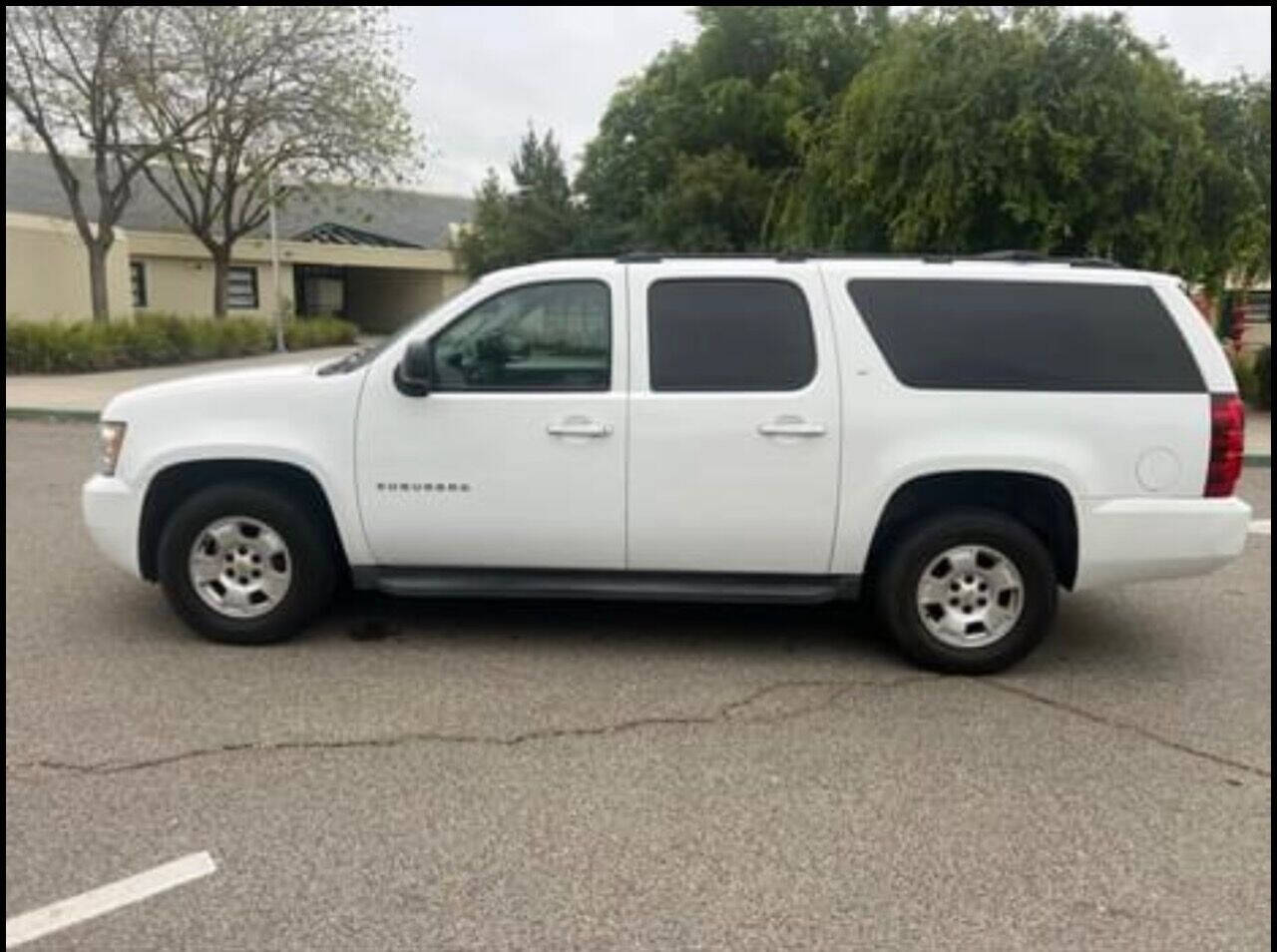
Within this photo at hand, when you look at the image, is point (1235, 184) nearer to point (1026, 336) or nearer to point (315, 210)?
point (1026, 336)

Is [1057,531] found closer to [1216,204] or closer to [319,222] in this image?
[1216,204]

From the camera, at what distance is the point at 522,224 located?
113 ft

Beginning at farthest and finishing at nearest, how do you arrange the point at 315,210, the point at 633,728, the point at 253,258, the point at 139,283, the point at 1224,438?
the point at 315,210, the point at 253,258, the point at 139,283, the point at 1224,438, the point at 633,728

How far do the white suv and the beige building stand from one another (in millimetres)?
21523

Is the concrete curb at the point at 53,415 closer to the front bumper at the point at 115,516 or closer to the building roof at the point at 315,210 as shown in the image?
the front bumper at the point at 115,516

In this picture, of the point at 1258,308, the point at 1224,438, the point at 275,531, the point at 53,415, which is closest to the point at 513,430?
the point at 275,531

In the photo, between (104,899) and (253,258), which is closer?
(104,899)

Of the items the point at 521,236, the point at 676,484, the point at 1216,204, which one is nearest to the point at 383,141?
the point at 521,236

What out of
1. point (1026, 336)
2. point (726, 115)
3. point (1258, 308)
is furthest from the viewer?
point (726, 115)

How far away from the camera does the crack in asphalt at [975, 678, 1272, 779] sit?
388cm

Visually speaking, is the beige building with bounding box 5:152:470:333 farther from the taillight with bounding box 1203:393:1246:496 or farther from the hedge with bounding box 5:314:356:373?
the taillight with bounding box 1203:393:1246:496

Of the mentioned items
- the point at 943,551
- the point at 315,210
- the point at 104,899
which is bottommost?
the point at 104,899

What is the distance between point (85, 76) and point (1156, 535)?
2354 cm

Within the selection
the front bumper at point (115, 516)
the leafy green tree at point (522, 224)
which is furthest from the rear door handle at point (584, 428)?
the leafy green tree at point (522, 224)
